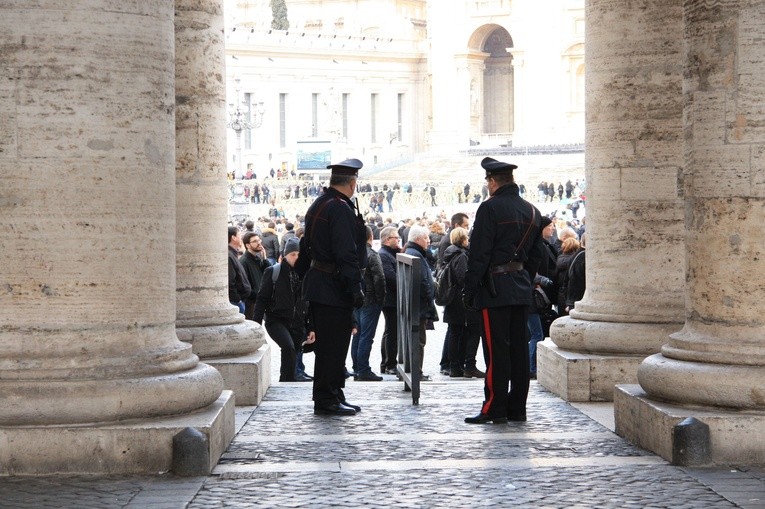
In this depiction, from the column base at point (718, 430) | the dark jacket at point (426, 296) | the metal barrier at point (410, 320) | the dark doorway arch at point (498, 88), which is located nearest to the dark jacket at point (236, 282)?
the dark jacket at point (426, 296)

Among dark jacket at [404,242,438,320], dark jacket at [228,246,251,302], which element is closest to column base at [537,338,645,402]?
dark jacket at [404,242,438,320]

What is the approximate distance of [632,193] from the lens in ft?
32.8

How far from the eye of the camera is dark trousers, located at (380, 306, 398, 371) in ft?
43.2

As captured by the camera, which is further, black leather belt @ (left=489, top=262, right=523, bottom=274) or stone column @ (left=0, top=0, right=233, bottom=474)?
black leather belt @ (left=489, top=262, right=523, bottom=274)

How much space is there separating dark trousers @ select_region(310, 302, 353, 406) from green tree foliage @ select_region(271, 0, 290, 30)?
8576 cm

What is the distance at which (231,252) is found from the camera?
13703 mm

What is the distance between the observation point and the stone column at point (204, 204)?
995cm

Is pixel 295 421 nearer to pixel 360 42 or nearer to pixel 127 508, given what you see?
pixel 127 508

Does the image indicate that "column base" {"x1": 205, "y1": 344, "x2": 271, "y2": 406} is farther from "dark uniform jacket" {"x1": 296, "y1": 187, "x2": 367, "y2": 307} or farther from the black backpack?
the black backpack

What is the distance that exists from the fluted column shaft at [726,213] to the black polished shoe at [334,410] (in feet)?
7.72

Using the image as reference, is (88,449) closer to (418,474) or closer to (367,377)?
(418,474)

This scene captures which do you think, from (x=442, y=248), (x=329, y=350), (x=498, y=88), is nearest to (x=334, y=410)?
(x=329, y=350)

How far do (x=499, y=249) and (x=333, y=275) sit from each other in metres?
1.05

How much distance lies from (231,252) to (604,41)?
4741 millimetres
